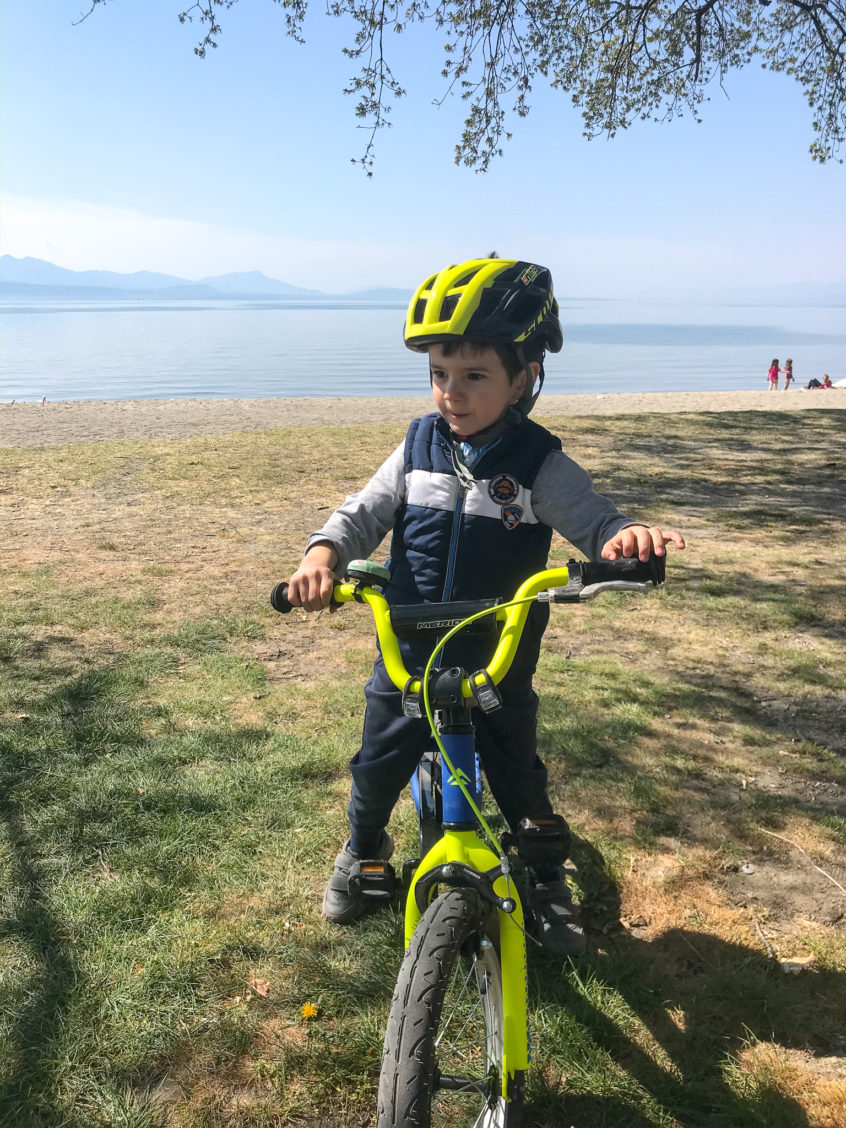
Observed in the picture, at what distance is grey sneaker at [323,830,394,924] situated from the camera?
2967mm

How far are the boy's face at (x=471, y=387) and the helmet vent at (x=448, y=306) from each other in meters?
0.10

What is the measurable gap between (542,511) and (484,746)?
0.75 metres

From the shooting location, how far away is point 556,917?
2.88 m

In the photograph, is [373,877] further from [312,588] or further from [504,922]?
[312,588]

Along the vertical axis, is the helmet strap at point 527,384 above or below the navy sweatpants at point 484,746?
above

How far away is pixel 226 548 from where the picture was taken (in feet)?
24.3

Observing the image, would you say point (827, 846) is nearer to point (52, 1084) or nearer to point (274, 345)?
point (52, 1084)

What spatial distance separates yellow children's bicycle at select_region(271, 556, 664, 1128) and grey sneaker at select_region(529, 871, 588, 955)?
2.90ft

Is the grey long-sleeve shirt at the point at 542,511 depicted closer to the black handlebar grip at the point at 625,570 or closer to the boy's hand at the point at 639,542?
the boy's hand at the point at 639,542

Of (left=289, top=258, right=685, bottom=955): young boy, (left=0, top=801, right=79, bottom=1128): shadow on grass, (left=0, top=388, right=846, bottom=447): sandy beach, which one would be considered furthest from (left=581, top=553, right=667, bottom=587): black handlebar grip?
(left=0, top=388, right=846, bottom=447): sandy beach

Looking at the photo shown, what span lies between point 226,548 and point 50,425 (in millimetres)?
10846

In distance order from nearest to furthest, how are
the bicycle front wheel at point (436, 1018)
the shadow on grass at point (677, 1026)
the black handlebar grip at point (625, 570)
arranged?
the bicycle front wheel at point (436, 1018) < the black handlebar grip at point (625, 570) < the shadow on grass at point (677, 1026)

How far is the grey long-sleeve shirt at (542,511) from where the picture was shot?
8.02 ft

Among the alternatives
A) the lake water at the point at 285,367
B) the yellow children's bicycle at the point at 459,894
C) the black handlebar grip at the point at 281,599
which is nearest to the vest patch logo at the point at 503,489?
the yellow children's bicycle at the point at 459,894
